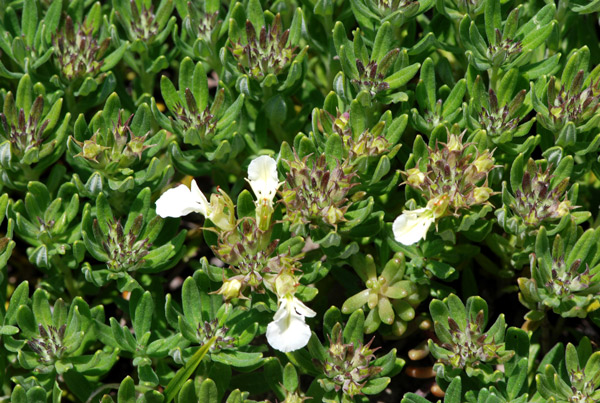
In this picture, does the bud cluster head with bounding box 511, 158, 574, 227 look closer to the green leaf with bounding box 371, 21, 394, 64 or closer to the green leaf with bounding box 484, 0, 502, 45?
the green leaf with bounding box 484, 0, 502, 45

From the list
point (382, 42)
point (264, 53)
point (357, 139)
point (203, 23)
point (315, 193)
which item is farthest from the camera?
point (203, 23)

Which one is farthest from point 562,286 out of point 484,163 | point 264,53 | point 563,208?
point 264,53

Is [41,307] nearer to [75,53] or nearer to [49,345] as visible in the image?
[49,345]

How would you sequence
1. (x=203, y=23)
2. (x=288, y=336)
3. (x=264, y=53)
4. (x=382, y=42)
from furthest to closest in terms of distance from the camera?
1. (x=203, y=23)
2. (x=264, y=53)
3. (x=382, y=42)
4. (x=288, y=336)

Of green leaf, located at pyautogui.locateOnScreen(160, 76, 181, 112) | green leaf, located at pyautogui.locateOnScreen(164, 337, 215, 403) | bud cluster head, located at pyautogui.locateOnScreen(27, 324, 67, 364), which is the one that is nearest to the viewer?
green leaf, located at pyautogui.locateOnScreen(164, 337, 215, 403)

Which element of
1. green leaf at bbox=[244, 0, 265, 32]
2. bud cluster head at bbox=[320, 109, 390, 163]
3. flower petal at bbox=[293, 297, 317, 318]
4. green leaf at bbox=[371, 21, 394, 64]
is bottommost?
flower petal at bbox=[293, 297, 317, 318]

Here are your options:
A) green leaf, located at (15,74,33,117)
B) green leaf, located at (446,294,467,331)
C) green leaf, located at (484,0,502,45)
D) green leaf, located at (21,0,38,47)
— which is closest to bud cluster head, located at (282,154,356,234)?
green leaf, located at (446,294,467,331)
